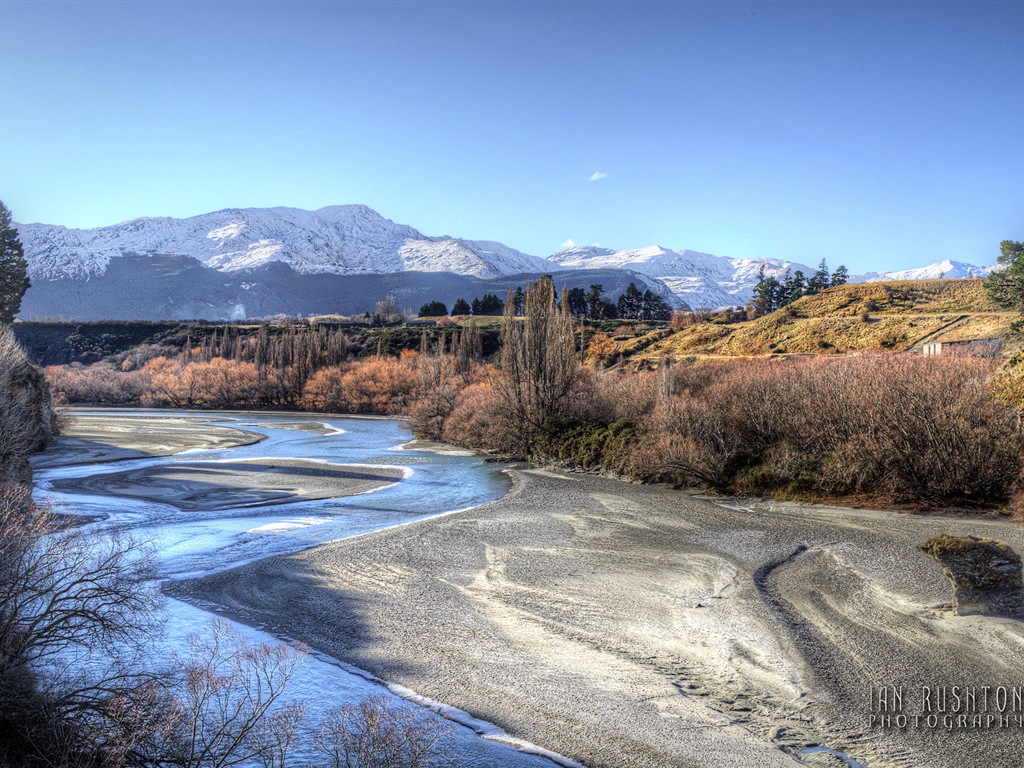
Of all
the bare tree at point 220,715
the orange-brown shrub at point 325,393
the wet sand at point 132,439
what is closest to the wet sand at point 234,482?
the wet sand at point 132,439

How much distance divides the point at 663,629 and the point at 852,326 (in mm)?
57177

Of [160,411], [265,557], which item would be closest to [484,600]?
[265,557]

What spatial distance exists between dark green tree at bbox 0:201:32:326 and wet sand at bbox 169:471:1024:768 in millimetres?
49134

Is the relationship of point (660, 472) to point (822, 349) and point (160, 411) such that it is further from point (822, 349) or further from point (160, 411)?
point (160, 411)

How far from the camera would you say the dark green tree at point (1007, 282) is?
48812mm

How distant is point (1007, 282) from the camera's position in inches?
1972

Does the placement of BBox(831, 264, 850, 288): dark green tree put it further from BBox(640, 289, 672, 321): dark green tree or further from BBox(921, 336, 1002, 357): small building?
BBox(921, 336, 1002, 357): small building

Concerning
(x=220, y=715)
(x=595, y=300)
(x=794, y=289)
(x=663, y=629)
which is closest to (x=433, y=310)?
(x=595, y=300)

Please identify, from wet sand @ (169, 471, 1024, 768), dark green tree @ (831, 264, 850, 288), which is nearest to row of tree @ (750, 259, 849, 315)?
dark green tree @ (831, 264, 850, 288)

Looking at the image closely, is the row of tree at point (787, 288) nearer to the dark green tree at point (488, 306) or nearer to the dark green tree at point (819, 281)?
the dark green tree at point (819, 281)

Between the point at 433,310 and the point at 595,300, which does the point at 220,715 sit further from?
the point at 433,310

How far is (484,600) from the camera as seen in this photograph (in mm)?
12555

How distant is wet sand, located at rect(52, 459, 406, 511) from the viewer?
2348 cm

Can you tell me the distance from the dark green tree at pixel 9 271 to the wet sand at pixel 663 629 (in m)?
49.1
